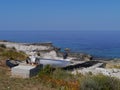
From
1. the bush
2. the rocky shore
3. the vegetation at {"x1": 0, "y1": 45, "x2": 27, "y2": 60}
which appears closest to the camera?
the bush

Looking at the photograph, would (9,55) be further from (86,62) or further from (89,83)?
(89,83)

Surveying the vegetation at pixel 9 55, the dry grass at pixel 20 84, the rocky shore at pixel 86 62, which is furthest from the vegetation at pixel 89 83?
the vegetation at pixel 9 55

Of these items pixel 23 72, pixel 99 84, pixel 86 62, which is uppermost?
pixel 23 72

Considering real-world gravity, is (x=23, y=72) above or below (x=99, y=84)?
above

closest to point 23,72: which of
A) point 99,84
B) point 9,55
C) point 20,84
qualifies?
point 20,84

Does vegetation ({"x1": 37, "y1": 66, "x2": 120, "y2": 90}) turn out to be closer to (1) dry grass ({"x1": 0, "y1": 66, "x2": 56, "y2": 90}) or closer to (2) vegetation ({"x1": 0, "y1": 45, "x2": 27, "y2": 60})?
(1) dry grass ({"x1": 0, "y1": 66, "x2": 56, "y2": 90})

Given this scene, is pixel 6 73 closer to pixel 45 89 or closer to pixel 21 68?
pixel 21 68

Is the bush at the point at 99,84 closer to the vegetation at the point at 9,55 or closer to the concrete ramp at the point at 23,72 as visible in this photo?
the concrete ramp at the point at 23,72

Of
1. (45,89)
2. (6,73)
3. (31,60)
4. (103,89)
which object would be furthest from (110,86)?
(31,60)

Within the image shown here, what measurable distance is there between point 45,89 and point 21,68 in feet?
9.37

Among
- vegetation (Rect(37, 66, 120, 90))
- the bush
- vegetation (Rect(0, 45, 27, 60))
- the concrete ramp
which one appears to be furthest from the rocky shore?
the bush

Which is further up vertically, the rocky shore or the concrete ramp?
the concrete ramp

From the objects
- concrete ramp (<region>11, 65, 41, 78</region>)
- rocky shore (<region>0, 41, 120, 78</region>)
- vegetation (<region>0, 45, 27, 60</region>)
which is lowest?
rocky shore (<region>0, 41, 120, 78</region>)

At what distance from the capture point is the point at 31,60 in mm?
20844
